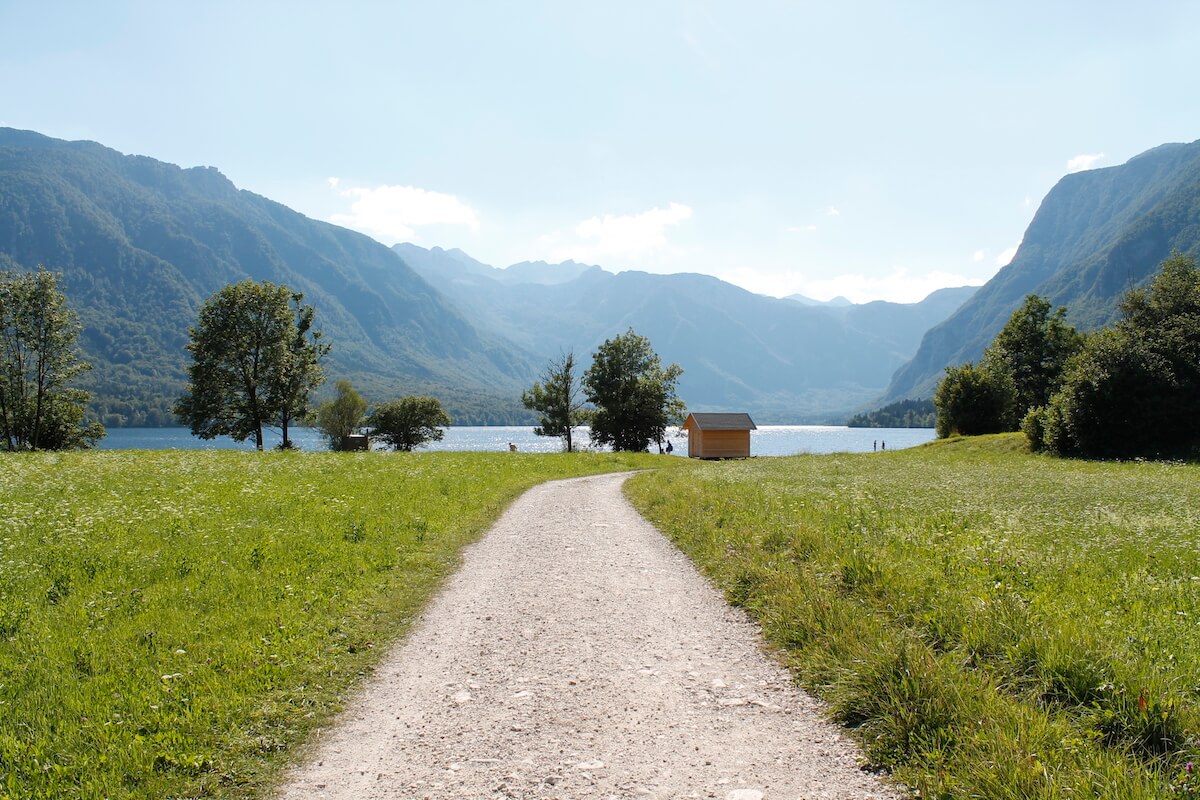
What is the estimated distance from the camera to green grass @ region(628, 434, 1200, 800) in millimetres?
4672

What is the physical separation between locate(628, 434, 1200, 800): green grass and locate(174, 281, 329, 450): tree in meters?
56.3

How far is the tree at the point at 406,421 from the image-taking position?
346 ft

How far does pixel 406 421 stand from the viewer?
105688 millimetres

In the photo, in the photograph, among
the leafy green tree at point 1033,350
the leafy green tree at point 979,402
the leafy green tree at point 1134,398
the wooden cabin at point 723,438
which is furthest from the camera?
the leafy green tree at point 1033,350

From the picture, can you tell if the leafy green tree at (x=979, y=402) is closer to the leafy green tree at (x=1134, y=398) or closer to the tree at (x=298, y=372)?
the leafy green tree at (x=1134, y=398)

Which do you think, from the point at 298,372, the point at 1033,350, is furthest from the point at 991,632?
the point at 1033,350

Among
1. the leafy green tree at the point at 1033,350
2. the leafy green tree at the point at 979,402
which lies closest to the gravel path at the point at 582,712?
the leafy green tree at the point at 979,402

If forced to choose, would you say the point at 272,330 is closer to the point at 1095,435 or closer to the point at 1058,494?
the point at 1058,494

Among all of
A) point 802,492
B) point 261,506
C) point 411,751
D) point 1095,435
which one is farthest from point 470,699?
point 1095,435

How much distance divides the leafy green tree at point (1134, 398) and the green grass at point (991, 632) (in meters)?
Result: 36.6

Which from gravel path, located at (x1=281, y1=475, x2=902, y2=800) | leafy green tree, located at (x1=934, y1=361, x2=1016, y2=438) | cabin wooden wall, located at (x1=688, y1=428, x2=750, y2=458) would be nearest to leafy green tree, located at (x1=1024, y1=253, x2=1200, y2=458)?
leafy green tree, located at (x1=934, y1=361, x2=1016, y2=438)

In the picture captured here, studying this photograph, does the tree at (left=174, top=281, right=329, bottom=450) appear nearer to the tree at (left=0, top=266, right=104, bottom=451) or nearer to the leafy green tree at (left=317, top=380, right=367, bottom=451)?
the tree at (left=0, top=266, right=104, bottom=451)

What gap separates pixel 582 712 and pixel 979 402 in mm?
84706

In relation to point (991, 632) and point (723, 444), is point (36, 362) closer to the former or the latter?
point (723, 444)
